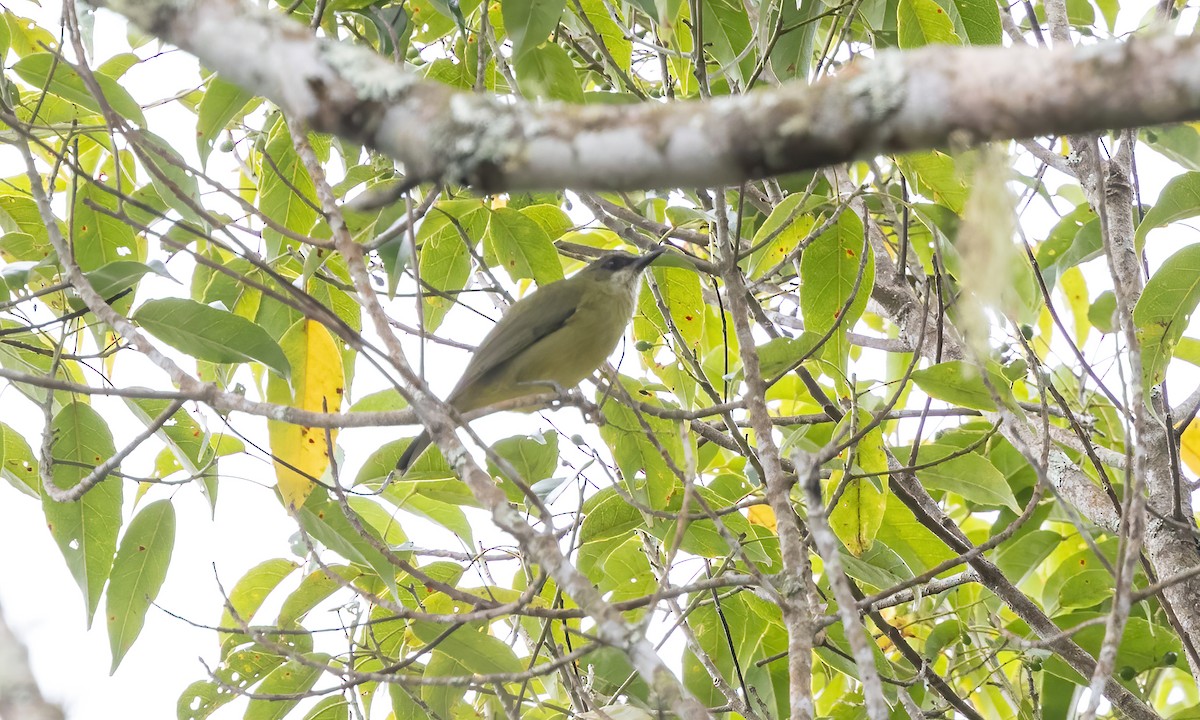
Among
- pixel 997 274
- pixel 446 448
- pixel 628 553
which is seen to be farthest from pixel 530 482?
pixel 997 274

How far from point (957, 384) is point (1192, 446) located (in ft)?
6.02

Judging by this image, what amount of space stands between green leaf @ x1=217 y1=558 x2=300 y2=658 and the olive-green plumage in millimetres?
1590

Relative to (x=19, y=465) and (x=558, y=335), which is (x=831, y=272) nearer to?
(x=558, y=335)

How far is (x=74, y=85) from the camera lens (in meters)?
3.12

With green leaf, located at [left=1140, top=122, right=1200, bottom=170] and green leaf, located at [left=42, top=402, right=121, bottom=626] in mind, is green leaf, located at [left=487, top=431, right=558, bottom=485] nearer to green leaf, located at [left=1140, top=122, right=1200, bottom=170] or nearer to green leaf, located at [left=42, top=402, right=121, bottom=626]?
green leaf, located at [left=42, top=402, right=121, bottom=626]

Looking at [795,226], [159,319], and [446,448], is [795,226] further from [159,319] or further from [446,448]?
[159,319]

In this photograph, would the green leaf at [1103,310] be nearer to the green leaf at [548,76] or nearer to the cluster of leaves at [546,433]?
the cluster of leaves at [546,433]

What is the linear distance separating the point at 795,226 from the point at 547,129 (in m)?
2.41

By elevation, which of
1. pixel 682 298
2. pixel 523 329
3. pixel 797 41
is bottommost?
pixel 682 298

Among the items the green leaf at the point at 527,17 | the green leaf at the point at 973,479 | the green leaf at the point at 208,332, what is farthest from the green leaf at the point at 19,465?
the green leaf at the point at 973,479

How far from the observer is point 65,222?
11.6ft

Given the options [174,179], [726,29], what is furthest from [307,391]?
[726,29]

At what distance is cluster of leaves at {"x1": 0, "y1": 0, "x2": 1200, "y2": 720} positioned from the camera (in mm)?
2887

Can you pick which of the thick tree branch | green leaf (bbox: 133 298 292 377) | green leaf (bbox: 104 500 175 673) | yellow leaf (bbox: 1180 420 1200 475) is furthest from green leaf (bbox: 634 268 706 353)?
the thick tree branch
